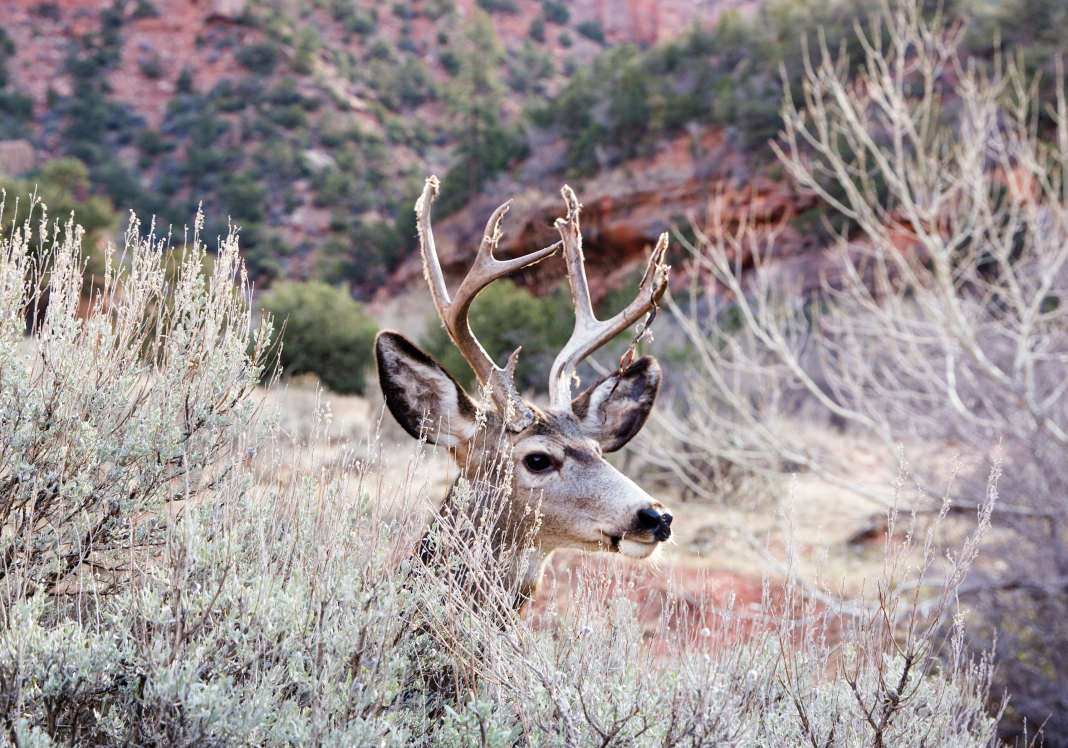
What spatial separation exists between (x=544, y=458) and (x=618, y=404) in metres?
0.84

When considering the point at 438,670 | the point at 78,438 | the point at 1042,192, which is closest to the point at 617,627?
the point at 438,670

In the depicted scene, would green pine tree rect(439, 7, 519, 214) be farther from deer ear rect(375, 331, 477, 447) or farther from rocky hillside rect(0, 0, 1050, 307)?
deer ear rect(375, 331, 477, 447)

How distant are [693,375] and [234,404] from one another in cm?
1095

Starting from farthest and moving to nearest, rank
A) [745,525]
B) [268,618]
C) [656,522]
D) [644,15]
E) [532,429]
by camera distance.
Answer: [644,15], [745,525], [532,429], [656,522], [268,618]

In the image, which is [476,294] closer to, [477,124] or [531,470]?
[531,470]

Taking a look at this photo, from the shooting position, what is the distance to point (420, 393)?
12.4ft

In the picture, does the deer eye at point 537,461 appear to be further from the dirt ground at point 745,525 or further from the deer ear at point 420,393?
the dirt ground at point 745,525

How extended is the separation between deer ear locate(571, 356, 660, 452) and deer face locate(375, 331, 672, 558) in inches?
3.0

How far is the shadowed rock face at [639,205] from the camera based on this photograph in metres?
26.9

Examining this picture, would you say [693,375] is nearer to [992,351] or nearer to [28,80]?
[992,351]

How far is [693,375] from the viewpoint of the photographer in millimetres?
13562

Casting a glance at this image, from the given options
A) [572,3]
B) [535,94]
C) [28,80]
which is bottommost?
[28,80]

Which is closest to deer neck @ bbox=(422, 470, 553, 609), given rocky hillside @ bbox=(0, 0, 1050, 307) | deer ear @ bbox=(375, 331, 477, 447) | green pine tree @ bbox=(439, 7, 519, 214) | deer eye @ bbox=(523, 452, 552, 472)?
Result: deer eye @ bbox=(523, 452, 552, 472)

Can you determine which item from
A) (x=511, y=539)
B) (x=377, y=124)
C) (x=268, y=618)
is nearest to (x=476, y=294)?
(x=511, y=539)
